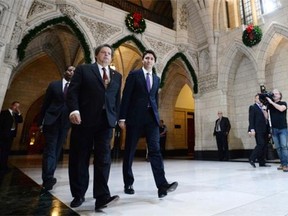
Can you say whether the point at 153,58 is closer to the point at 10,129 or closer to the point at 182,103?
the point at 10,129

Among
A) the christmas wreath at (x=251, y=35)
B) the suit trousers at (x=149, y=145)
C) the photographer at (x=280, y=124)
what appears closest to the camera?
the suit trousers at (x=149, y=145)

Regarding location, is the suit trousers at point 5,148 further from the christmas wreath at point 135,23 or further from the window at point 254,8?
the window at point 254,8

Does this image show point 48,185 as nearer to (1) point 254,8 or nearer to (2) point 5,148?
(2) point 5,148

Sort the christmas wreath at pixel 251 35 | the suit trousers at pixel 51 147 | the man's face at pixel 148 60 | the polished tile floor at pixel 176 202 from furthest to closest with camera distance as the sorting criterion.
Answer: the christmas wreath at pixel 251 35 < the suit trousers at pixel 51 147 < the man's face at pixel 148 60 < the polished tile floor at pixel 176 202

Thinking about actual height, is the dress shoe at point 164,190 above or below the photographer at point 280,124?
below

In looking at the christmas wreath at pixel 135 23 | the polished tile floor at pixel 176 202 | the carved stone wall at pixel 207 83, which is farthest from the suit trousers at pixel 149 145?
the carved stone wall at pixel 207 83

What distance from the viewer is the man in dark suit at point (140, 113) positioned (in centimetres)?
247

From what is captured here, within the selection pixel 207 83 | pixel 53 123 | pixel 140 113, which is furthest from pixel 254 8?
pixel 53 123

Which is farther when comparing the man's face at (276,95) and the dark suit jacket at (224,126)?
the dark suit jacket at (224,126)

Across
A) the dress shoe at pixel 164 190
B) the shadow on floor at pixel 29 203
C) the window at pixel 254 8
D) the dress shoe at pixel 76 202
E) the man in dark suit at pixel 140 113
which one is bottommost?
the shadow on floor at pixel 29 203

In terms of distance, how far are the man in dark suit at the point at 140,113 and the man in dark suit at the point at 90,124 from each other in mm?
447

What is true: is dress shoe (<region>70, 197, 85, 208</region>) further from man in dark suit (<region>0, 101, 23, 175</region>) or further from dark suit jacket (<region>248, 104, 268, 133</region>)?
dark suit jacket (<region>248, 104, 268, 133</region>)

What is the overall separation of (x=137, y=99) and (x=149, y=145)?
54cm

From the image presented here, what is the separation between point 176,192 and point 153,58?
60.3 inches
